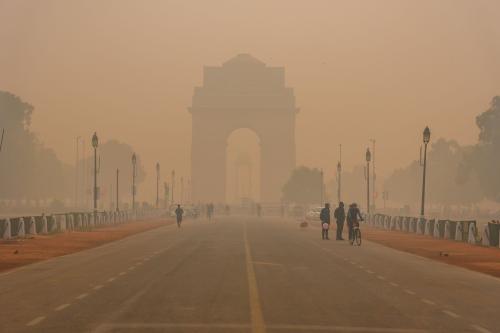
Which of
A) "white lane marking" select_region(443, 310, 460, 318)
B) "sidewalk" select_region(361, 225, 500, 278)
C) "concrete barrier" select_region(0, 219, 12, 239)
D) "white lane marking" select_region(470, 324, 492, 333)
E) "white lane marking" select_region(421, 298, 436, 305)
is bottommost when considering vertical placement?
"sidewalk" select_region(361, 225, 500, 278)

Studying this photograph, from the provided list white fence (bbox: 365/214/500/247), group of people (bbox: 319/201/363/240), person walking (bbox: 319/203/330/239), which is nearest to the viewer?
white fence (bbox: 365/214/500/247)

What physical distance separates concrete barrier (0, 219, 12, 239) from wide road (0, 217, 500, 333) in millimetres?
12968

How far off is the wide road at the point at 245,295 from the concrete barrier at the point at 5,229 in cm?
1297

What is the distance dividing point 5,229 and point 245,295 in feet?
99.5

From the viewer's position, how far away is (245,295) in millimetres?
22547

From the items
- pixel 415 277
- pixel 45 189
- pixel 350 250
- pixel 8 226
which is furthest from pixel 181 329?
pixel 45 189

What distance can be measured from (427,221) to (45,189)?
110 metres

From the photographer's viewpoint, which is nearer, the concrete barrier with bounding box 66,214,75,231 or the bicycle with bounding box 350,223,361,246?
the bicycle with bounding box 350,223,361,246

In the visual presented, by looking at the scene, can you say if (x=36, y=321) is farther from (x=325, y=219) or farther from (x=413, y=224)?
(x=413, y=224)

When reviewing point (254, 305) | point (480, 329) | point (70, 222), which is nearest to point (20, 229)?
point (70, 222)

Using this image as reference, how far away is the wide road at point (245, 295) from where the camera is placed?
17359mm

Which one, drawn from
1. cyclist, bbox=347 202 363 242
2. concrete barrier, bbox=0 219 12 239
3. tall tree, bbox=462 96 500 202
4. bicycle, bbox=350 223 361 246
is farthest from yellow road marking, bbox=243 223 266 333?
tall tree, bbox=462 96 500 202

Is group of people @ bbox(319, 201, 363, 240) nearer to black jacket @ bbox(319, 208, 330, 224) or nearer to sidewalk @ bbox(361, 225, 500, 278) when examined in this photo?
black jacket @ bbox(319, 208, 330, 224)

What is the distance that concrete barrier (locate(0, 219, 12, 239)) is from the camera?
50.5m
